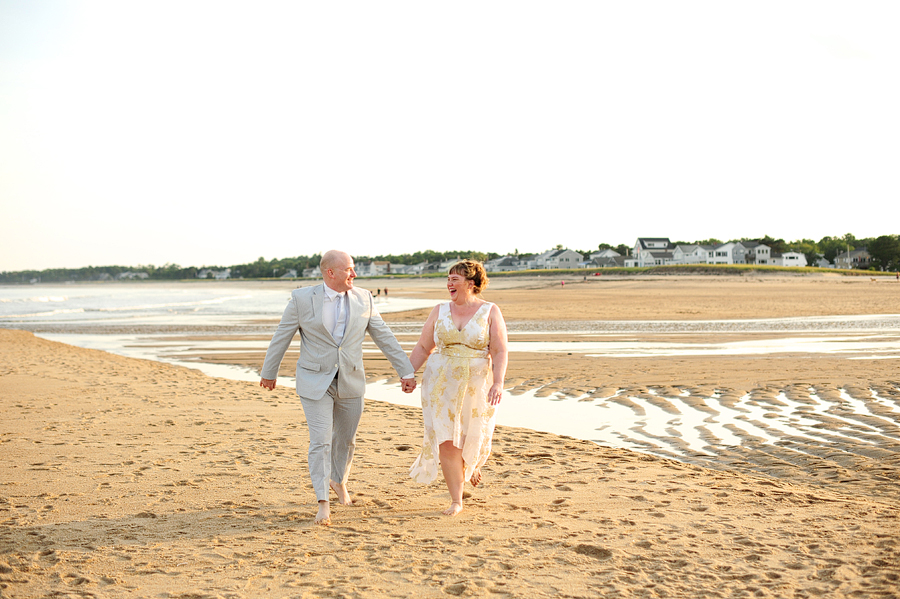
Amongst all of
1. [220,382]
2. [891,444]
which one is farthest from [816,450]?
[220,382]

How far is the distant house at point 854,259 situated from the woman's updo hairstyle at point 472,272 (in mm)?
120301

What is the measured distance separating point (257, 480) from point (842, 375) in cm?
911

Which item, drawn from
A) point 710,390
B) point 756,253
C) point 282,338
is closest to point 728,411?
point 710,390

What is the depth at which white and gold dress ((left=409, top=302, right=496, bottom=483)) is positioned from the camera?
473 cm

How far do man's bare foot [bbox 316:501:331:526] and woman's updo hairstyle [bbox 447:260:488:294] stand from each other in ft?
5.81

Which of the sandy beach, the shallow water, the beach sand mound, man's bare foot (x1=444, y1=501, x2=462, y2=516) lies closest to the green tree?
the shallow water

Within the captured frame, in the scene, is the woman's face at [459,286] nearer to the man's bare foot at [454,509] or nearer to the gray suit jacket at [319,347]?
the gray suit jacket at [319,347]

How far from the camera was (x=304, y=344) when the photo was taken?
187 inches

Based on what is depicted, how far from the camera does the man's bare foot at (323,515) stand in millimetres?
4574

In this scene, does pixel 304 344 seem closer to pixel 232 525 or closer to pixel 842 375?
pixel 232 525

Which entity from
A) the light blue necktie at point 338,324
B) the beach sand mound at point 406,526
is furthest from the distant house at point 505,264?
the light blue necktie at point 338,324

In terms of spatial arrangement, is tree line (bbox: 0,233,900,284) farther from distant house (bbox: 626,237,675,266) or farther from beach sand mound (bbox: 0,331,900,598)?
beach sand mound (bbox: 0,331,900,598)

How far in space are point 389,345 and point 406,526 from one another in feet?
4.00

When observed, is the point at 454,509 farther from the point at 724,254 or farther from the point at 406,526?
the point at 724,254
